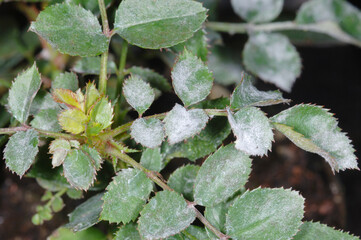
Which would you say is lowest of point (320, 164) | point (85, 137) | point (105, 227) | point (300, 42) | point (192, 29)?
point (320, 164)

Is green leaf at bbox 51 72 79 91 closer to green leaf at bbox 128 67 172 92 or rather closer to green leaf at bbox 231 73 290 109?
green leaf at bbox 128 67 172 92

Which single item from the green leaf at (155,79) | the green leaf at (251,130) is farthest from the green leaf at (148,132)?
the green leaf at (155,79)

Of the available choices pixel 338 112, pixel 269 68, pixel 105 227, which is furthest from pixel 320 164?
pixel 105 227

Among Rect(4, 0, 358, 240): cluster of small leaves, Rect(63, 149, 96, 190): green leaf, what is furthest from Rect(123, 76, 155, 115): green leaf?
Rect(63, 149, 96, 190): green leaf

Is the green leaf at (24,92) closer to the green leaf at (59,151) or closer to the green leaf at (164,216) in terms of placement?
the green leaf at (59,151)

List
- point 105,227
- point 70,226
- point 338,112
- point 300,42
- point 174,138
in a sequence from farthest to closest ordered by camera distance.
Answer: point 338,112, point 300,42, point 105,227, point 70,226, point 174,138

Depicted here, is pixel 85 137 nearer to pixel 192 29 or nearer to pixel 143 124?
pixel 143 124
